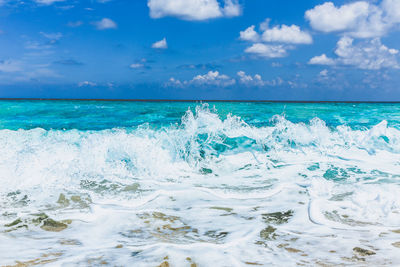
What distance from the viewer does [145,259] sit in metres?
2.64

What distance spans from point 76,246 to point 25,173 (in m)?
3.19

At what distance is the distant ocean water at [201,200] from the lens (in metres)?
2.79

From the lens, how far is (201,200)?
180 inches

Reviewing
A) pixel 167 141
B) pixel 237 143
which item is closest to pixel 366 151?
pixel 237 143

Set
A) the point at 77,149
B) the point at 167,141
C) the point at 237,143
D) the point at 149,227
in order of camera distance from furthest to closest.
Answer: the point at 237,143, the point at 167,141, the point at 77,149, the point at 149,227

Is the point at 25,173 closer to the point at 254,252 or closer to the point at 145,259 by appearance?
the point at 145,259

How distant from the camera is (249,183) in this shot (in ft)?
18.4

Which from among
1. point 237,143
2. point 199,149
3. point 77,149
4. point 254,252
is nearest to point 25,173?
point 77,149

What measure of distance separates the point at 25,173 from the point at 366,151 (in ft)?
28.0

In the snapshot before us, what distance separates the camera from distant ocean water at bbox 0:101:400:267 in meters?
2.79

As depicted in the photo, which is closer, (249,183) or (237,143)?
(249,183)

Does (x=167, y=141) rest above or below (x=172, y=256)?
above

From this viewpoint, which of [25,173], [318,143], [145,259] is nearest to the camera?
[145,259]

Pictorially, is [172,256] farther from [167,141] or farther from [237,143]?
[237,143]
